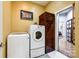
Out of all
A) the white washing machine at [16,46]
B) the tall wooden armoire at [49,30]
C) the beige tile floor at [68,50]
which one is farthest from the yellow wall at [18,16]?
the beige tile floor at [68,50]

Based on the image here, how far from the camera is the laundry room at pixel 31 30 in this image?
2836 mm

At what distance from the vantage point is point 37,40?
3.46 m

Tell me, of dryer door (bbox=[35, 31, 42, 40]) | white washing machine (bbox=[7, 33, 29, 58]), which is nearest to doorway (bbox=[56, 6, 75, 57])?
dryer door (bbox=[35, 31, 42, 40])

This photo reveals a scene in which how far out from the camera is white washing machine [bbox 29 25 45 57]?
3.32 meters

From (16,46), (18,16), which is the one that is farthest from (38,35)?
(18,16)

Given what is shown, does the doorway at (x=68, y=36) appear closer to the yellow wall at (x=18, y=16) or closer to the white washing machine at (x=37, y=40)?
the white washing machine at (x=37, y=40)

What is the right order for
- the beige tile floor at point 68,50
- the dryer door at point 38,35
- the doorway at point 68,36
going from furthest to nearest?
the doorway at point 68,36 < the beige tile floor at point 68,50 < the dryer door at point 38,35

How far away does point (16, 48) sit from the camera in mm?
2814

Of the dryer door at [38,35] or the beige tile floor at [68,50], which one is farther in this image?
the beige tile floor at [68,50]

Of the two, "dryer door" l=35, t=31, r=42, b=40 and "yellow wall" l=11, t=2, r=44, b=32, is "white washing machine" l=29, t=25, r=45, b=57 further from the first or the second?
"yellow wall" l=11, t=2, r=44, b=32

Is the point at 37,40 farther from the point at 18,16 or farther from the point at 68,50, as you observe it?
the point at 68,50

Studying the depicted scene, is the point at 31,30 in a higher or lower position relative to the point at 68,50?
higher

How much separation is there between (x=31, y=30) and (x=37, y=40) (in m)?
0.46

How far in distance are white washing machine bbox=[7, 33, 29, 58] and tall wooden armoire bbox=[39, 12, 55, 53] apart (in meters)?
1.27
